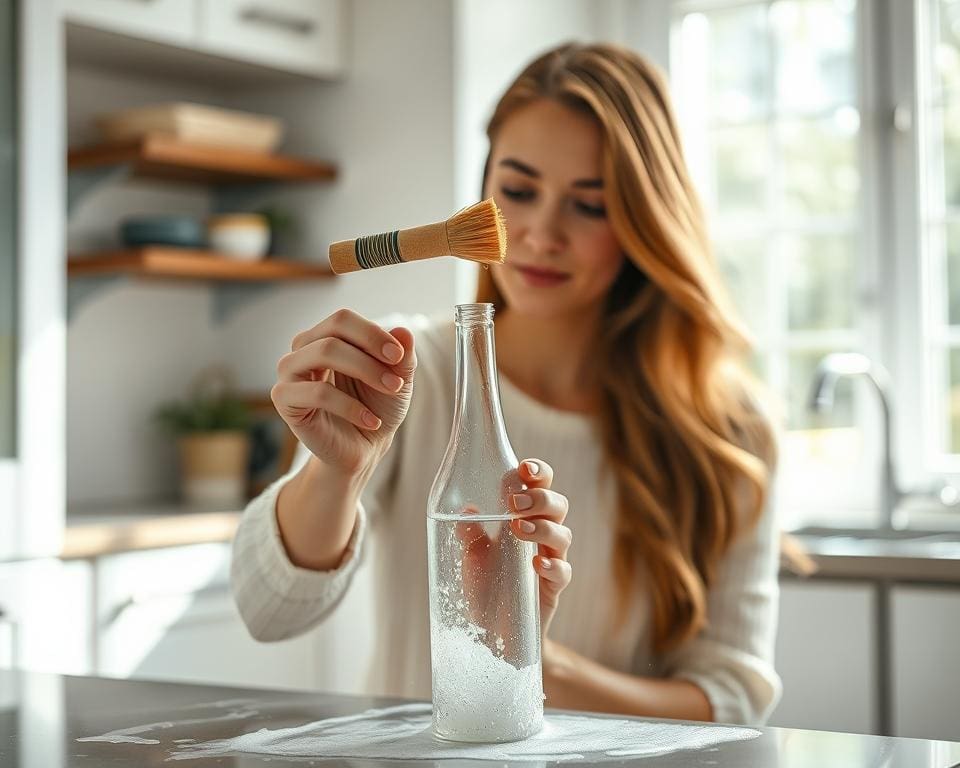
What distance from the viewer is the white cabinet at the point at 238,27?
264 centimetres

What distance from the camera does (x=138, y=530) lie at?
8.06 ft

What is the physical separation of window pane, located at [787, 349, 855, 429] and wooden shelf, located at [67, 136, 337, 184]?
3.74ft

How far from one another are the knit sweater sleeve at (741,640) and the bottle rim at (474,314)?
69cm

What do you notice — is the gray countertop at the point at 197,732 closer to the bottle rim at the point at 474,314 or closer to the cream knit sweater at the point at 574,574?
the bottle rim at the point at 474,314

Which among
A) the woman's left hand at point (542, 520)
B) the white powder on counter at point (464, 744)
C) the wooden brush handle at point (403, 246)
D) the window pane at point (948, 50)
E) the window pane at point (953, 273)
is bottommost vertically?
the white powder on counter at point (464, 744)

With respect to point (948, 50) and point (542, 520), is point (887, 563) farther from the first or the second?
point (542, 520)

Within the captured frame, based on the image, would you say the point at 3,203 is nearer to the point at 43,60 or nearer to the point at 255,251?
the point at 43,60

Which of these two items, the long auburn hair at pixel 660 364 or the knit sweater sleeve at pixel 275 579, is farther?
the long auburn hair at pixel 660 364

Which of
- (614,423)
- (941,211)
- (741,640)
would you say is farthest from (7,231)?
(941,211)

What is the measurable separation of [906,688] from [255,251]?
5.31 feet

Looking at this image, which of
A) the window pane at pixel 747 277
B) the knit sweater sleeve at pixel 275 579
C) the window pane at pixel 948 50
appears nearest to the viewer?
the knit sweater sleeve at pixel 275 579

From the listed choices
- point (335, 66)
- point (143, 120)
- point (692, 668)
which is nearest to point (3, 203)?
point (143, 120)

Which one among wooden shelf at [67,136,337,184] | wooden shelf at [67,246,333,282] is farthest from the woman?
wooden shelf at [67,136,337,184]

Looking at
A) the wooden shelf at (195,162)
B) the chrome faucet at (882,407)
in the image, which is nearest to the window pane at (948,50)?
the chrome faucet at (882,407)
